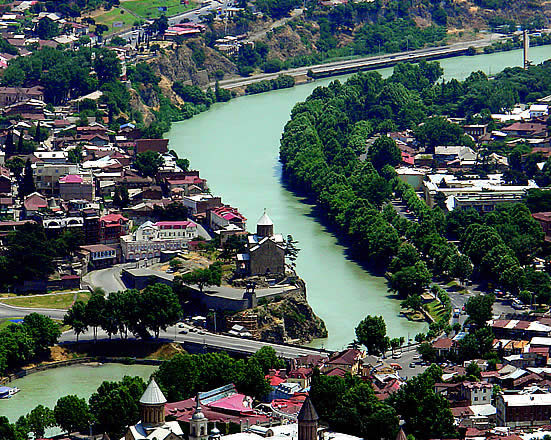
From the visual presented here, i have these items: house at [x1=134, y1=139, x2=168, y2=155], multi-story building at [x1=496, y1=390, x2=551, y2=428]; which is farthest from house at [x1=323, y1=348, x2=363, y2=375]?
house at [x1=134, y1=139, x2=168, y2=155]

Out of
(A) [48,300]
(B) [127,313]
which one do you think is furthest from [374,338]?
(A) [48,300]

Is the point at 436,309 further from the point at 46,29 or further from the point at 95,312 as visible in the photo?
the point at 46,29

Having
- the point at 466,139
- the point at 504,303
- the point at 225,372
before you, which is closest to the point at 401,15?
the point at 466,139

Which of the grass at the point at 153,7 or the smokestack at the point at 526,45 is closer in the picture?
the smokestack at the point at 526,45

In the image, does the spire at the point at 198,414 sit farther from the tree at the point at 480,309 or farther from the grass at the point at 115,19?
the grass at the point at 115,19

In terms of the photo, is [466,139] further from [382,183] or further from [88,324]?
[88,324]

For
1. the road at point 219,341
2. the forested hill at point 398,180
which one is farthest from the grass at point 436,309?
the road at point 219,341
